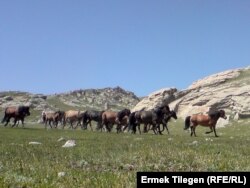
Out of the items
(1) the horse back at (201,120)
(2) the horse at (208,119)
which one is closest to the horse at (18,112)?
(2) the horse at (208,119)

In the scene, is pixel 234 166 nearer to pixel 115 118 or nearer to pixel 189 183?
pixel 189 183

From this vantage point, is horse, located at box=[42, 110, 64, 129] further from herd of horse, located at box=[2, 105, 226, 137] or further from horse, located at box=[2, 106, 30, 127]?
horse, located at box=[2, 106, 30, 127]

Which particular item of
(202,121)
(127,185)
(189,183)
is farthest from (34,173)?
(202,121)

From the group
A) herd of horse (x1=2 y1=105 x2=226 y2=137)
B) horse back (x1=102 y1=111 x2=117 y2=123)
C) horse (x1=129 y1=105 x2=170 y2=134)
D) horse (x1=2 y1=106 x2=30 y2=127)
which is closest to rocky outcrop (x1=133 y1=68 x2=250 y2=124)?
herd of horse (x1=2 y1=105 x2=226 y2=137)

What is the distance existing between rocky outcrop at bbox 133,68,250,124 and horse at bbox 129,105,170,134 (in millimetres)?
17040

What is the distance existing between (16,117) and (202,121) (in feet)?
84.9

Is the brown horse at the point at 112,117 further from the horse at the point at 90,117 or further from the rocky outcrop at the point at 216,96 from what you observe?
the rocky outcrop at the point at 216,96

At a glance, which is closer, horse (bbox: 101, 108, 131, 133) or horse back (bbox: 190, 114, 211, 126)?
horse back (bbox: 190, 114, 211, 126)

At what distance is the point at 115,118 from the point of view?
191 feet

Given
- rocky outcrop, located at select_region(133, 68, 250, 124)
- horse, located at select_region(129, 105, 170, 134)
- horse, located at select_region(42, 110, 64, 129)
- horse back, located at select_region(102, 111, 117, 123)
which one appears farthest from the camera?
horse, located at select_region(42, 110, 64, 129)

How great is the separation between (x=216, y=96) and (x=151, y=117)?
25690 millimetres

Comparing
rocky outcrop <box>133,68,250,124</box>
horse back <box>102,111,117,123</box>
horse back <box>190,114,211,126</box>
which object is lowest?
horse back <box>190,114,211,126</box>

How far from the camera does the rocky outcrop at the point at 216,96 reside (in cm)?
6931

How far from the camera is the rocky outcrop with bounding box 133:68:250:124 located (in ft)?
227
